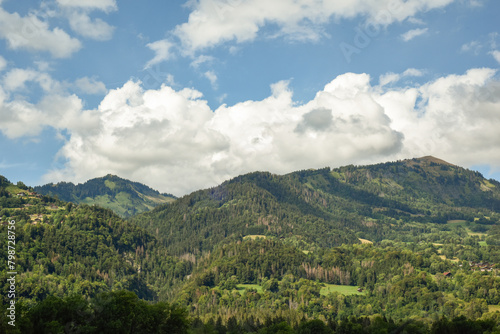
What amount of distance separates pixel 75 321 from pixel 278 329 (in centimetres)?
8409

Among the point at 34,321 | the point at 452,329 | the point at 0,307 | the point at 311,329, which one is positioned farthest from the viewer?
the point at 311,329

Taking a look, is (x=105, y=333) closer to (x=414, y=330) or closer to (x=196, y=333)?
(x=196, y=333)

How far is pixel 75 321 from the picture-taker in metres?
128

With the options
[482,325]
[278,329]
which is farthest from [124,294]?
[482,325]

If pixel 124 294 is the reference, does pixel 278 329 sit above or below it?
below

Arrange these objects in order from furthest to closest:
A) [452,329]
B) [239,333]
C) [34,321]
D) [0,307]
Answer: [239,333], [452,329], [34,321], [0,307]

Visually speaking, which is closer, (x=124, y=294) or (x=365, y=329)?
(x=124, y=294)

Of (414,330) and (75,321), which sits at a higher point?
(75,321)

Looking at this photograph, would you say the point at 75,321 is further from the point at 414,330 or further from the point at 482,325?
the point at 482,325

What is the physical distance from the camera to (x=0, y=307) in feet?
370

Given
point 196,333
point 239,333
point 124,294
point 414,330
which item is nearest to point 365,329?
point 414,330

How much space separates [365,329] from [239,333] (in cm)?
5843

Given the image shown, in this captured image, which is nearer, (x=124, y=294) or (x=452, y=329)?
(x=124, y=294)

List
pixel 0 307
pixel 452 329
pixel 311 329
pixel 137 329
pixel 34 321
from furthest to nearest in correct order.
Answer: pixel 311 329 < pixel 452 329 < pixel 137 329 < pixel 34 321 < pixel 0 307
